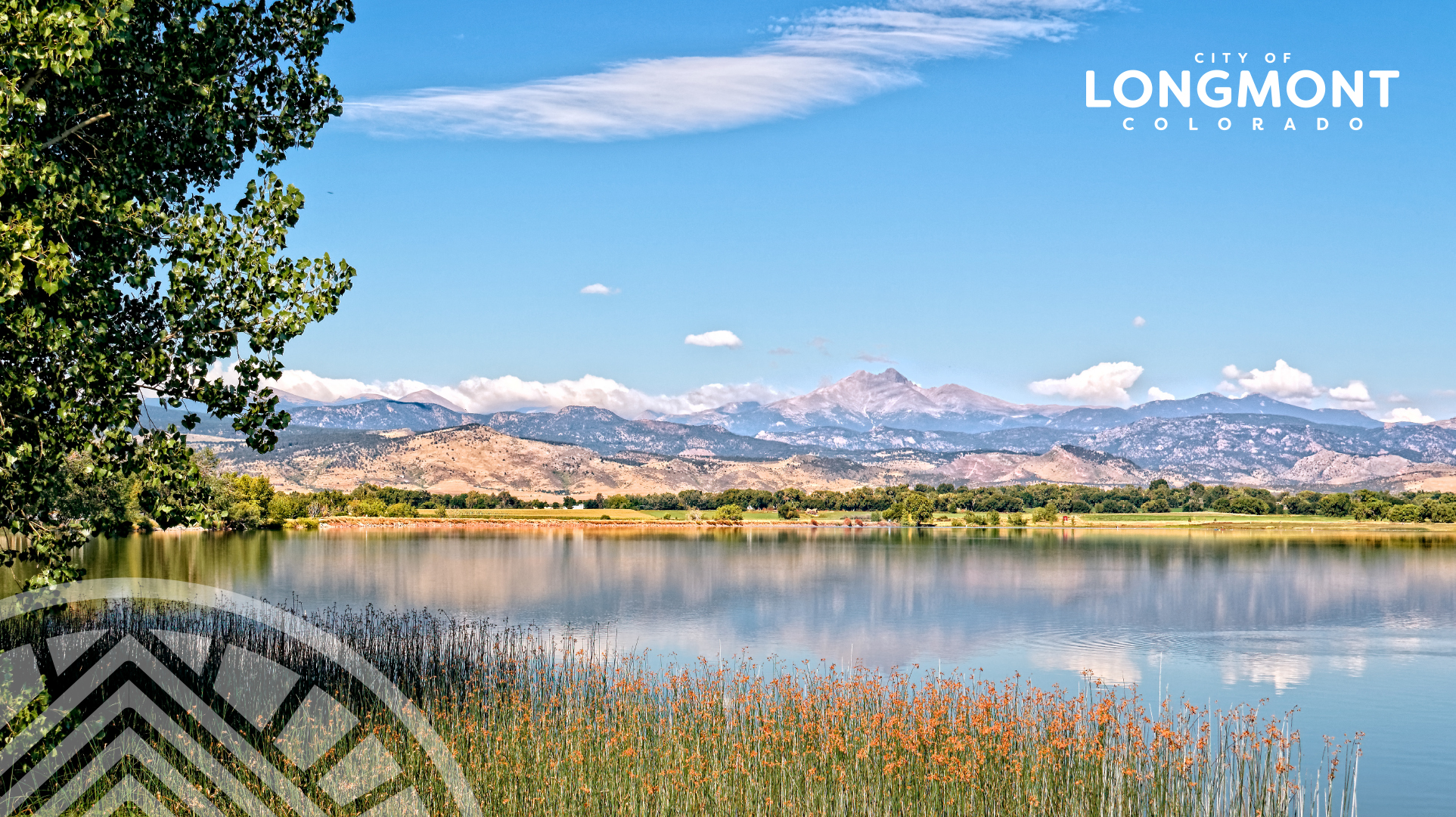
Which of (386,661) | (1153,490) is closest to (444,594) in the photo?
(386,661)

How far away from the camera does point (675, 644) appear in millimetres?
31359

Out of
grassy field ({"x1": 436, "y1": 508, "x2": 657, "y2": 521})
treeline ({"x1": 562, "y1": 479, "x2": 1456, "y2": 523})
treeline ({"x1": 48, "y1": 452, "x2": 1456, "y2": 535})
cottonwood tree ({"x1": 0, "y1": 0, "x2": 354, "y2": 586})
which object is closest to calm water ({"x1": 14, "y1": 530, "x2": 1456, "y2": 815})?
cottonwood tree ({"x1": 0, "y1": 0, "x2": 354, "y2": 586})

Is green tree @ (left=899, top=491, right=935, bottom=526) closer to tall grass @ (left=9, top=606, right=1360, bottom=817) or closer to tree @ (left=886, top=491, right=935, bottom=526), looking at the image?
tree @ (left=886, top=491, right=935, bottom=526)

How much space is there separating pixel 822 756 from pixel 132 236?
10.1 meters

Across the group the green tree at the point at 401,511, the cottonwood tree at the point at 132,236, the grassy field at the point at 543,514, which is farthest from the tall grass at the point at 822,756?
the grassy field at the point at 543,514

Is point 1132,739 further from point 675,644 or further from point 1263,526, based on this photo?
point 1263,526

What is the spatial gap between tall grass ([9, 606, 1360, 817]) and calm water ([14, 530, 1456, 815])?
5.59 meters

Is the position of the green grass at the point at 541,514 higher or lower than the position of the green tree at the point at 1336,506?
lower

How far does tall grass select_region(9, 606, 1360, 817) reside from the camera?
13.2 m

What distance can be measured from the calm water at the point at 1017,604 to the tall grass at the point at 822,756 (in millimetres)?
5592

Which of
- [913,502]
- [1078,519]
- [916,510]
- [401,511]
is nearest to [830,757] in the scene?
[401,511]

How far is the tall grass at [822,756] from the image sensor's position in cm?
1317

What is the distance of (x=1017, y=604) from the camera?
4431cm

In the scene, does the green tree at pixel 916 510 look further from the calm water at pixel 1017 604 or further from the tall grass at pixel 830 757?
the tall grass at pixel 830 757
